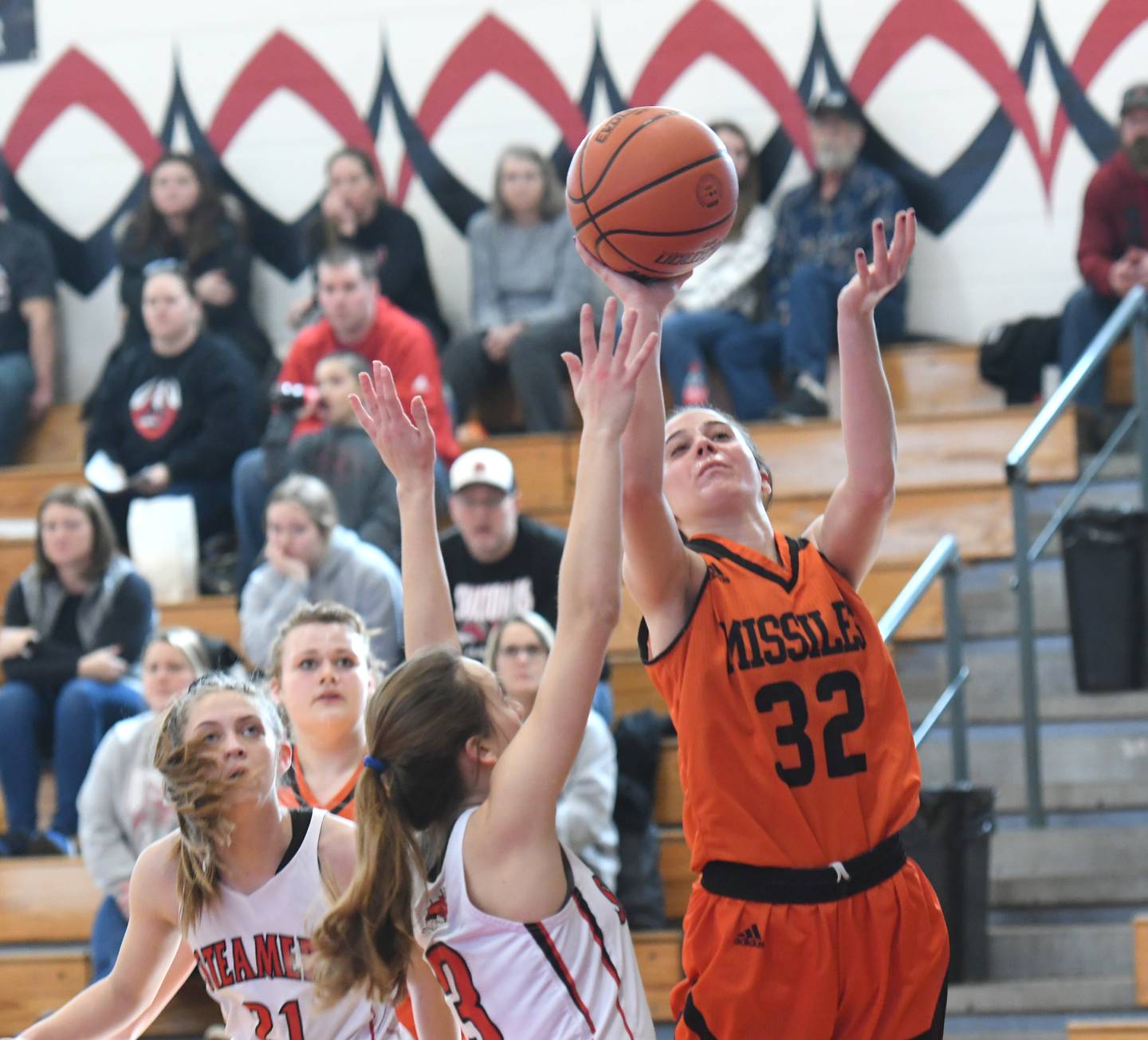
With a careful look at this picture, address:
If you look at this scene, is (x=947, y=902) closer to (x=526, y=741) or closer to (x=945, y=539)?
(x=945, y=539)

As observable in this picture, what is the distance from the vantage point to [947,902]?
4609 millimetres

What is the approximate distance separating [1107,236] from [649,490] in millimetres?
4695

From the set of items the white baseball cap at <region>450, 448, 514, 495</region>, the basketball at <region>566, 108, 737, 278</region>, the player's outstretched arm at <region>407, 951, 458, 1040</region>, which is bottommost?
the player's outstretched arm at <region>407, 951, 458, 1040</region>

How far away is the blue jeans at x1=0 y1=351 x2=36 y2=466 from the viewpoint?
8141 mm

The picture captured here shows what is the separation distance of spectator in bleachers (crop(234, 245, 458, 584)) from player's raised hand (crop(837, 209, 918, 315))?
385cm

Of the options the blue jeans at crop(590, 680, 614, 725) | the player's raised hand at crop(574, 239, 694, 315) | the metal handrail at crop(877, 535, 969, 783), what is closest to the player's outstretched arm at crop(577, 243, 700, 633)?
the player's raised hand at crop(574, 239, 694, 315)

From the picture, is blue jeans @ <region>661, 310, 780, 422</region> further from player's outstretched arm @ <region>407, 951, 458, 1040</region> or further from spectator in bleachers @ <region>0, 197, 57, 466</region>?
player's outstretched arm @ <region>407, 951, 458, 1040</region>

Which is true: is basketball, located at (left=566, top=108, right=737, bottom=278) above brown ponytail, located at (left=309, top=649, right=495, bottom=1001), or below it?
above

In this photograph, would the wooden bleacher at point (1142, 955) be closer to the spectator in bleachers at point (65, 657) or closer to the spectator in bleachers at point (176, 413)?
the spectator in bleachers at point (65, 657)

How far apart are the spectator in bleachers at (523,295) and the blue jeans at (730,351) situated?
1.36 ft

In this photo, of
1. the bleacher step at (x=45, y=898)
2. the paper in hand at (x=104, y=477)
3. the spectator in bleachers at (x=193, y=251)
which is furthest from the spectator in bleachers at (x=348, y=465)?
the bleacher step at (x=45, y=898)

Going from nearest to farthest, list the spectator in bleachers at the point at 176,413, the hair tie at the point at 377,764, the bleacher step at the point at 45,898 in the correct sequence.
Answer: the hair tie at the point at 377,764
the bleacher step at the point at 45,898
the spectator in bleachers at the point at 176,413

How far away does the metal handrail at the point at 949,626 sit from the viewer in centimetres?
490

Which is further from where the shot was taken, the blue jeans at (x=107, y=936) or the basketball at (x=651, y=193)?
the blue jeans at (x=107, y=936)
